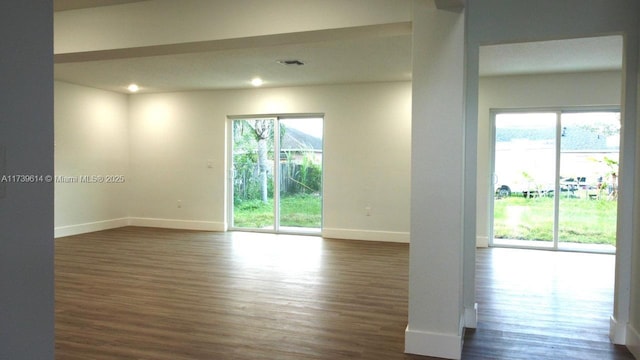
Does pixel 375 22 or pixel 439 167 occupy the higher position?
pixel 375 22

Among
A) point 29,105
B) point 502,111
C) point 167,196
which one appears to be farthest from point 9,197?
point 167,196

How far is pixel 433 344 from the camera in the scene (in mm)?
2809

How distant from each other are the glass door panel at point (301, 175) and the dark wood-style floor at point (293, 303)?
1353 millimetres

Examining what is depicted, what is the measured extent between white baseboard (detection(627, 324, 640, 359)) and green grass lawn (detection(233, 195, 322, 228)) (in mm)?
5105

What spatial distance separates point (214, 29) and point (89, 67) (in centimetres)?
342

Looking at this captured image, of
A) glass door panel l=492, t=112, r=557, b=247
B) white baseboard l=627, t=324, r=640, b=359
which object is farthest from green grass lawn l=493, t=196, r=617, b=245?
white baseboard l=627, t=324, r=640, b=359

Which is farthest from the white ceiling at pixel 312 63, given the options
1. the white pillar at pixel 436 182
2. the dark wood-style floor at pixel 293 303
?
the dark wood-style floor at pixel 293 303

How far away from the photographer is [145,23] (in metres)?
3.73

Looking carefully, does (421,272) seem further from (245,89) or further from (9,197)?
(245,89)

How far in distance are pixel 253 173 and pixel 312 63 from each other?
9.79 feet

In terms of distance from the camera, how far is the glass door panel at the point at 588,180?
6.35 metres

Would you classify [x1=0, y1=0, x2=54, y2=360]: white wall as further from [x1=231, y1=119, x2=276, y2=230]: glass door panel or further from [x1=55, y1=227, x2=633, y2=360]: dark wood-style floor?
[x1=231, y1=119, x2=276, y2=230]: glass door panel

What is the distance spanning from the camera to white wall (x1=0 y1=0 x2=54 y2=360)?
96 centimetres

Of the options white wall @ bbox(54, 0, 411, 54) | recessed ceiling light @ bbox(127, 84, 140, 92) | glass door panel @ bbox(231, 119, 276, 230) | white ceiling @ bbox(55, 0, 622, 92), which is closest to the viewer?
white wall @ bbox(54, 0, 411, 54)
